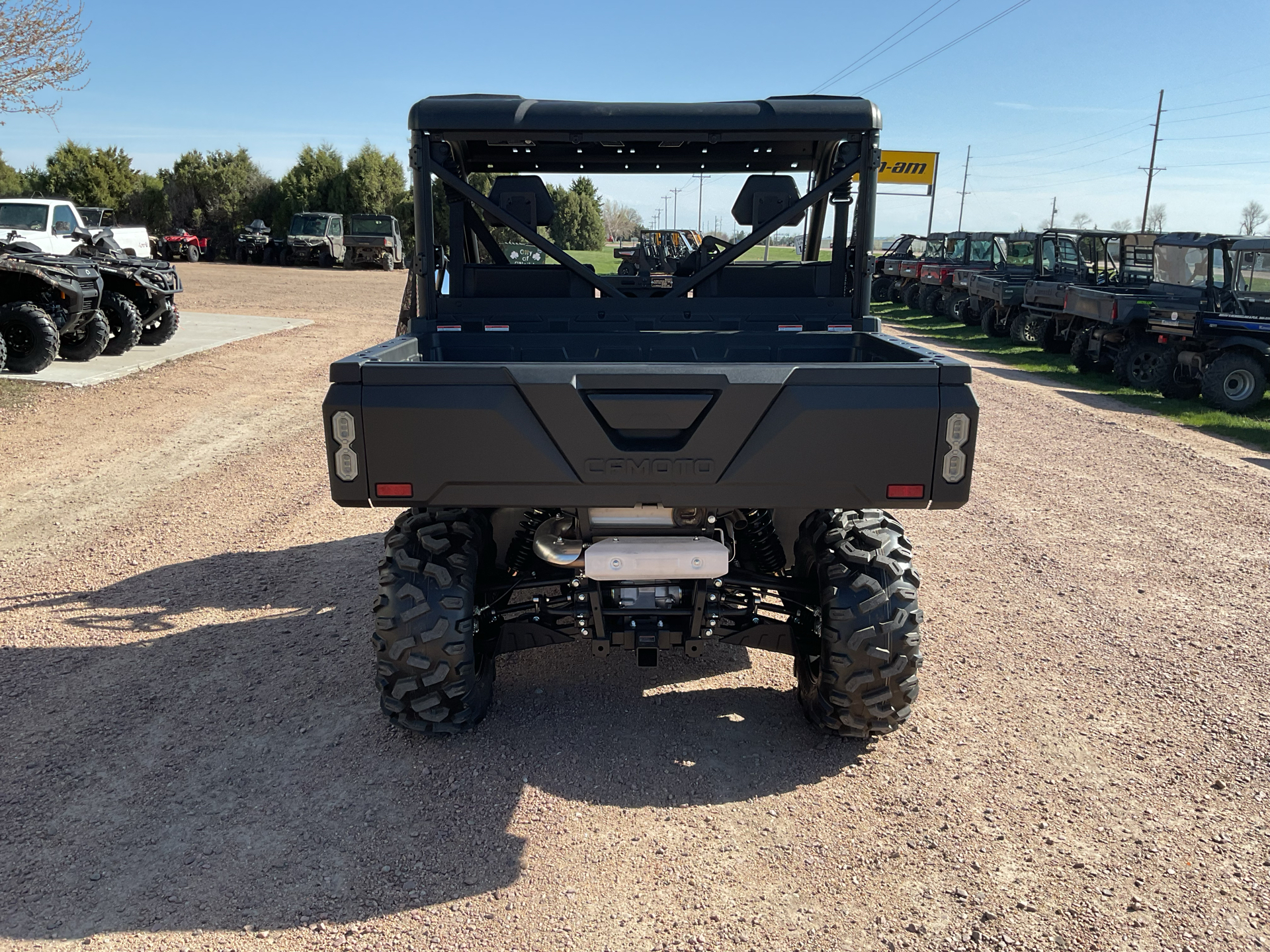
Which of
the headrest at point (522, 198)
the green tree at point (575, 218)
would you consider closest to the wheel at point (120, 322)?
the green tree at point (575, 218)

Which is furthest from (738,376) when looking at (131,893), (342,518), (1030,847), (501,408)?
(342,518)

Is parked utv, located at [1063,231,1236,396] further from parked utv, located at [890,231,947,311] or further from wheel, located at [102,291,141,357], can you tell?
wheel, located at [102,291,141,357]

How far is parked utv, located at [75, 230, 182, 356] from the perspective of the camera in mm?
13758

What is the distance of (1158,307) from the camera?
12.7 meters

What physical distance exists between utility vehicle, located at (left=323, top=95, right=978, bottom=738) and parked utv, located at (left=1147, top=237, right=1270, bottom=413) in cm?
944

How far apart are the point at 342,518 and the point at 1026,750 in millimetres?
4610

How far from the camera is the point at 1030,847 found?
309 centimetres

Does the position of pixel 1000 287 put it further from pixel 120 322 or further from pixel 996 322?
pixel 120 322

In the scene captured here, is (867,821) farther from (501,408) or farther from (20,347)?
(20,347)

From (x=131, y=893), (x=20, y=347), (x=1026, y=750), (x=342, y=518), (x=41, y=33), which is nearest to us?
(x=131, y=893)

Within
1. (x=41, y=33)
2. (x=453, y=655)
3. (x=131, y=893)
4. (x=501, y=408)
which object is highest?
(x=41, y=33)

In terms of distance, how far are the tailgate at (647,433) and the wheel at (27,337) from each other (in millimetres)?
10437

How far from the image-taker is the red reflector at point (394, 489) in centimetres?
303

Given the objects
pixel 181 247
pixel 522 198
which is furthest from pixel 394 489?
pixel 181 247
